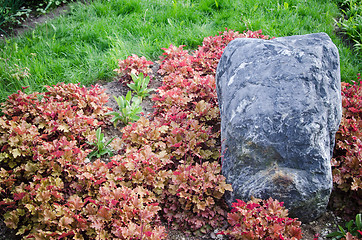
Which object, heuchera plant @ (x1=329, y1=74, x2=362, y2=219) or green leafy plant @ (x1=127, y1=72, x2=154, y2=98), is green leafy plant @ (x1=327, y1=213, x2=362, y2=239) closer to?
heuchera plant @ (x1=329, y1=74, x2=362, y2=219)

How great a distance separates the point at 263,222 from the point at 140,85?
2.62 metres

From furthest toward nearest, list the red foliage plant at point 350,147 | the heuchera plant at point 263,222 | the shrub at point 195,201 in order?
1. the red foliage plant at point 350,147
2. the shrub at point 195,201
3. the heuchera plant at point 263,222

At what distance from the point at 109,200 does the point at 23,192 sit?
0.87 metres

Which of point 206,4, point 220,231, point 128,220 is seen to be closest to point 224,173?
point 220,231

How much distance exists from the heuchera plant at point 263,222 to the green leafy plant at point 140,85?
89.6 inches

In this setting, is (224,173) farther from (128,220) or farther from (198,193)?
(128,220)

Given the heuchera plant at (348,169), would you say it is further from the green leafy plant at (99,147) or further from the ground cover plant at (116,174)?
the green leafy plant at (99,147)

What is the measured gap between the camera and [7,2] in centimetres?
555

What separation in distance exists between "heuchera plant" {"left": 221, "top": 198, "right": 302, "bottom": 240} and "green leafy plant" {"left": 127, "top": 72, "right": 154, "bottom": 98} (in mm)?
2276

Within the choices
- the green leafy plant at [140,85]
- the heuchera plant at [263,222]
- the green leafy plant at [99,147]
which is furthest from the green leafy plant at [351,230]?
the green leafy plant at [140,85]

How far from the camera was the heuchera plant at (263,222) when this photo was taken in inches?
97.2

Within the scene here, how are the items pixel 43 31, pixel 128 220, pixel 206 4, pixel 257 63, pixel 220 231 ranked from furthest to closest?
pixel 206 4 → pixel 43 31 → pixel 257 63 → pixel 220 231 → pixel 128 220

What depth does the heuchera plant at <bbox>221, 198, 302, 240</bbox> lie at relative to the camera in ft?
8.10

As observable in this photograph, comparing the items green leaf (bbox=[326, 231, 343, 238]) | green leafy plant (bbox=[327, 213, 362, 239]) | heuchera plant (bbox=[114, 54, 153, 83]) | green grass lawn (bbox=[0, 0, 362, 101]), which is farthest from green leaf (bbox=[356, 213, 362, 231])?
heuchera plant (bbox=[114, 54, 153, 83])
